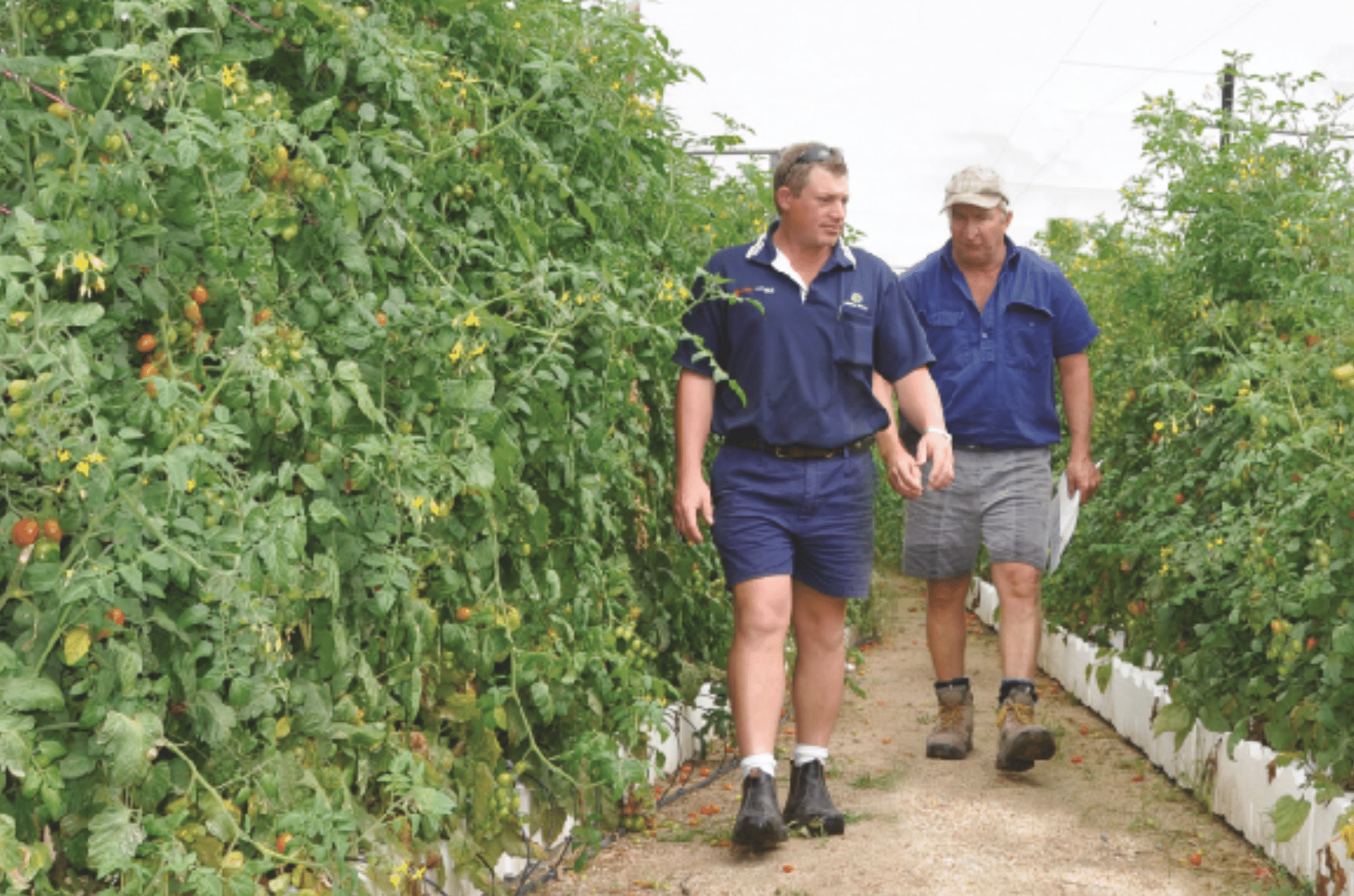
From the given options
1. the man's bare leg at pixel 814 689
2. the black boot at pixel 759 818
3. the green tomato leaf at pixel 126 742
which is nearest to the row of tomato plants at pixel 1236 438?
the man's bare leg at pixel 814 689

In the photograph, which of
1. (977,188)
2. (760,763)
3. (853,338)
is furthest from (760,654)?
(977,188)

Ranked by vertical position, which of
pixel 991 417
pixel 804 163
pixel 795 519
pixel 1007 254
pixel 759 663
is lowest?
pixel 759 663

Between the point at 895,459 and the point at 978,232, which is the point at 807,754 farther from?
the point at 978,232

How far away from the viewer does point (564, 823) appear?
3.70 m

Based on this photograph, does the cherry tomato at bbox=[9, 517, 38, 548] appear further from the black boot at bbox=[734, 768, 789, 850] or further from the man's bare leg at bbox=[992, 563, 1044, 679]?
the man's bare leg at bbox=[992, 563, 1044, 679]

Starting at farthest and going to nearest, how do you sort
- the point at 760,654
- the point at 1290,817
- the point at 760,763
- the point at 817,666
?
the point at 817,666 < the point at 760,654 < the point at 760,763 < the point at 1290,817

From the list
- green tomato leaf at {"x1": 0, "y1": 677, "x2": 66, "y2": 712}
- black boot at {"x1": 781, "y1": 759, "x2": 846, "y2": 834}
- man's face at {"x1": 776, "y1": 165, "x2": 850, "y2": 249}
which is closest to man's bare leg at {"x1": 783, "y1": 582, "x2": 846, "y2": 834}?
black boot at {"x1": 781, "y1": 759, "x2": 846, "y2": 834}

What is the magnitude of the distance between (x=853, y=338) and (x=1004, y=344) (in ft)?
3.71

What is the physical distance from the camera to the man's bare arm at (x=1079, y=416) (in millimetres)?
5027

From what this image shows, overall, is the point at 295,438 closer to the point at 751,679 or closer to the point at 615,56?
the point at 615,56

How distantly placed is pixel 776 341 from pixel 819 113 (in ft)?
31.0

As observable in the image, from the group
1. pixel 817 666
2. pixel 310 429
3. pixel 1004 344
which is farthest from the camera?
pixel 1004 344

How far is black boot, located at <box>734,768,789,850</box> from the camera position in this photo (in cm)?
370

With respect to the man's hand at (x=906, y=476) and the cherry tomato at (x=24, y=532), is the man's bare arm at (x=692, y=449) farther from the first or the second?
the cherry tomato at (x=24, y=532)
